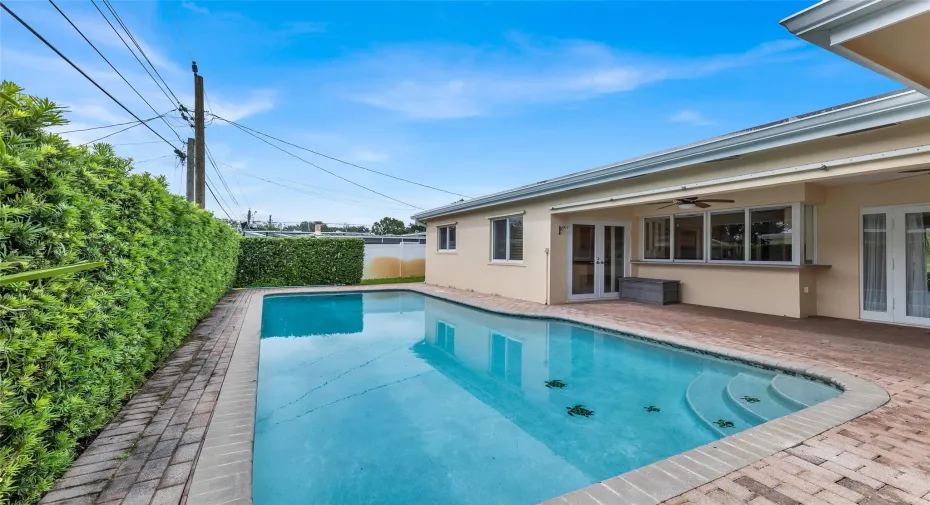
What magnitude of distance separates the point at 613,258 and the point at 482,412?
329 inches

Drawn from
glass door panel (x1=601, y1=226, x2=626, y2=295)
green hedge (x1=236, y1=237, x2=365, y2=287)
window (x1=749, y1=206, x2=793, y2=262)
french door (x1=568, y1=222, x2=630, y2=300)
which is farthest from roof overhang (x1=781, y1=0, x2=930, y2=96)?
green hedge (x1=236, y1=237, x2=365, y2=287)

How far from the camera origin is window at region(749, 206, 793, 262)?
8500 millimetres

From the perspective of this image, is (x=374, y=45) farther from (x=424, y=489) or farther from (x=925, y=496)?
(x=925, y=496)

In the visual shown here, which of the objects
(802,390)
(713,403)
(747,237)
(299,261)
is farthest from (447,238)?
(802,390)

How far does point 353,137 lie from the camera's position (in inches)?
813

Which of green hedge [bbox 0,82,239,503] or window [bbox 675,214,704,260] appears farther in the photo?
window [bbox 675,214,704,260]

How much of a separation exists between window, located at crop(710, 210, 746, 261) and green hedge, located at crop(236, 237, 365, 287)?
490 inches

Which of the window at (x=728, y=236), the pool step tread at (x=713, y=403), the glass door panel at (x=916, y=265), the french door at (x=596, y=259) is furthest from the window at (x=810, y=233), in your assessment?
the pool step tread at (x=713, y=403)

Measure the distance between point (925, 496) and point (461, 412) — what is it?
3.42m

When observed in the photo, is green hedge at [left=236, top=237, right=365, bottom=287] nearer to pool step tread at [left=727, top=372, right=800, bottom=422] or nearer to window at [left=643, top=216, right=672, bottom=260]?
window at [left=643, top=216, right=672, bottom=260]

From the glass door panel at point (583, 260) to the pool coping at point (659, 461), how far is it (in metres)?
6.09

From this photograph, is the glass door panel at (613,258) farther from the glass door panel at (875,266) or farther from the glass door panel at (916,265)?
the glass door panel at (916,265)

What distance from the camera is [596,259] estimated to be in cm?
1131

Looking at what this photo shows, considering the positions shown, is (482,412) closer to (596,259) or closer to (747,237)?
(596,259)
